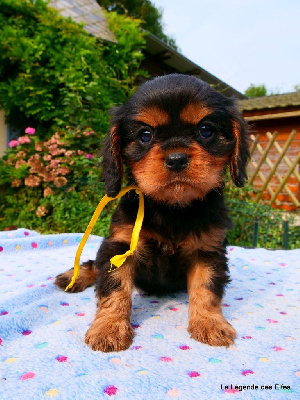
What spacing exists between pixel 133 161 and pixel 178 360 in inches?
38.1

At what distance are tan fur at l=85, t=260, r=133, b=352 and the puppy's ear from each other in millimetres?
757

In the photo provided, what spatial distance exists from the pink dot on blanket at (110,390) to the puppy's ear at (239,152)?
1192 mm

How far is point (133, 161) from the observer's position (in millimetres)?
1821

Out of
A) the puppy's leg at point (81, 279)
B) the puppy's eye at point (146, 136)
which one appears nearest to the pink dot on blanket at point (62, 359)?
the puppy's leg at point (81, 279)

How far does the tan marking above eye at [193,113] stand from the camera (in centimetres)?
166

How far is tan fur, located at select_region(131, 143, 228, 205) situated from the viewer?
1556 mm

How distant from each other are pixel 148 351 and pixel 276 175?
312 inches

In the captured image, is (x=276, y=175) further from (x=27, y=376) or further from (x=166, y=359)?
(x=27, y=376)

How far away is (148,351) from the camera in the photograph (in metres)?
1.50

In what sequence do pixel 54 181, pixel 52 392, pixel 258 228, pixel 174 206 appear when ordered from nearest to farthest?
pixel 52 392
pixel 174 206
pixel 258 228
pixel 54 181

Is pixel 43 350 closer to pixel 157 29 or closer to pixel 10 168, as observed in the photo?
pixel 10 168

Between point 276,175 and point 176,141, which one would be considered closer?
point 176,141

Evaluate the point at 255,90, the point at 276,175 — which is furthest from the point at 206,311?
the point at 255,90

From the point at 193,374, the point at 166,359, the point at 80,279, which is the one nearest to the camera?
the point at 193,374
